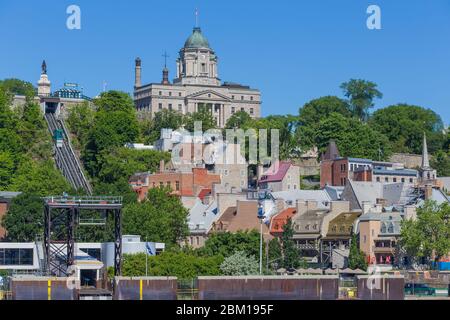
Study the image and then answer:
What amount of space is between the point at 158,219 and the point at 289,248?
12.1 m

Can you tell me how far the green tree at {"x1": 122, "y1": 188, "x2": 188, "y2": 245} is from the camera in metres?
139

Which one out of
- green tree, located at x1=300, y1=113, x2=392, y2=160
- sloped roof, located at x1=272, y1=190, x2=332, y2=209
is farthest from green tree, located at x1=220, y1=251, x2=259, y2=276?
green tree, located at x1=300, y1=113, x2=392, y2=160

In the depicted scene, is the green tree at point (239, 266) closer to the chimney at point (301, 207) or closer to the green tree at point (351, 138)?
the chimney at point (301, 207)

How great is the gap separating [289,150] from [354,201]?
130 ft

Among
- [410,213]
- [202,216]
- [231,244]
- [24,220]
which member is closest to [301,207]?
[202,216]

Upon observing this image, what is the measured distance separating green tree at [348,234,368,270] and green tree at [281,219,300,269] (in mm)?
4172

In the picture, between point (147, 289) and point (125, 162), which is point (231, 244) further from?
point (125, 162)

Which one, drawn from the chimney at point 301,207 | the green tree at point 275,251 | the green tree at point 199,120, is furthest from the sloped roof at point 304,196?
the green tree at point 199,120

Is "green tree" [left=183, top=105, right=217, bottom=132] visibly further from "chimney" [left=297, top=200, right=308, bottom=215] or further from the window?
the window

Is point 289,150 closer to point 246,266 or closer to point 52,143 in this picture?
point 52,143

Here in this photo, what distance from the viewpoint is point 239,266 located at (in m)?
123

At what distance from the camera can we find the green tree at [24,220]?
143000mm
